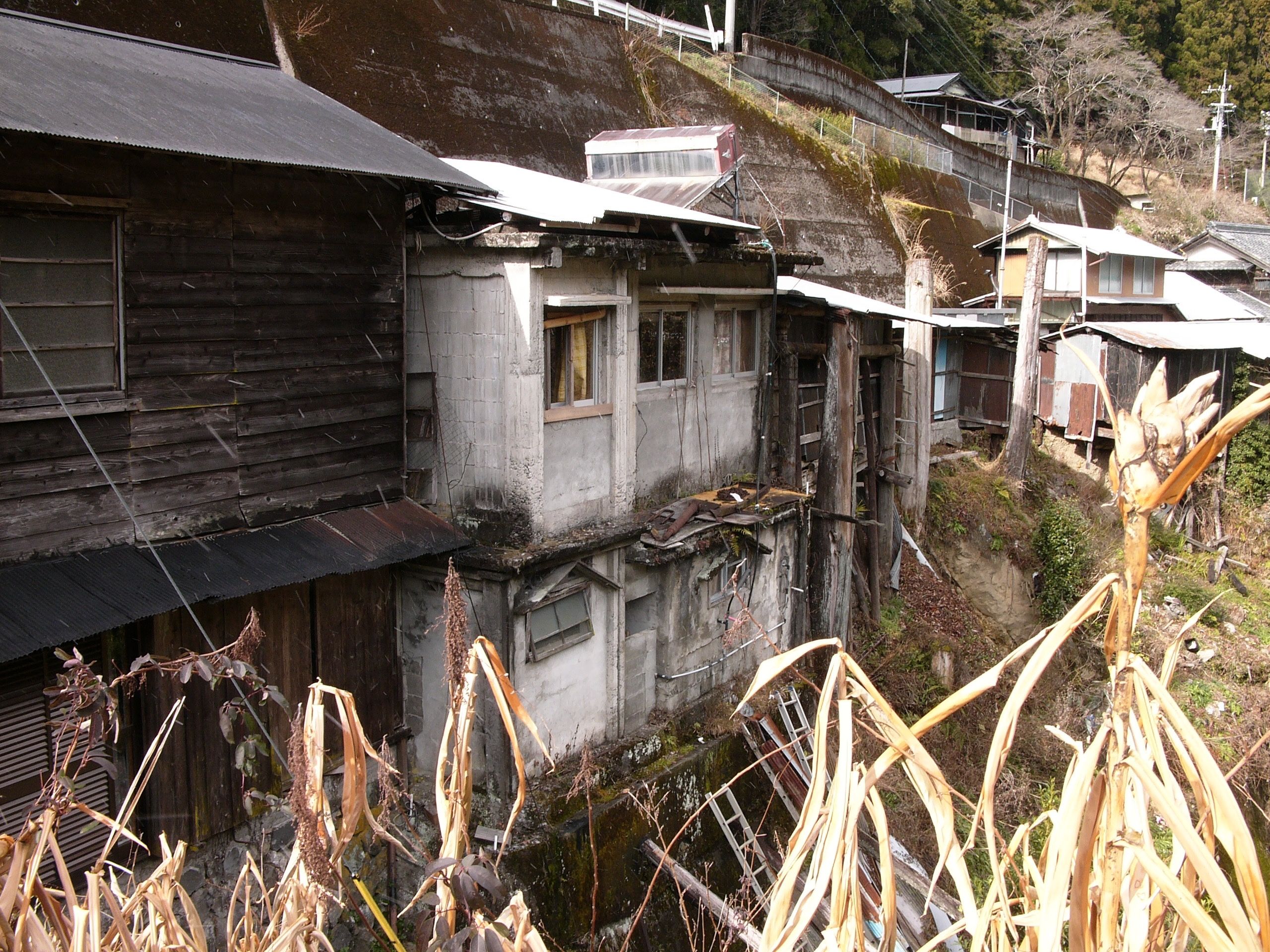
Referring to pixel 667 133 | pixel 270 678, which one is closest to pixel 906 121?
pixel 667 133

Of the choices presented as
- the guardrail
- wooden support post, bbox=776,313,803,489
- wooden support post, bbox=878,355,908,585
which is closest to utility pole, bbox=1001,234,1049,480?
wooden support post, bbox=878,355,908,585

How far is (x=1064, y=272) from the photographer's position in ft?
86.0

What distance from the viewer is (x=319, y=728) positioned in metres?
2.14

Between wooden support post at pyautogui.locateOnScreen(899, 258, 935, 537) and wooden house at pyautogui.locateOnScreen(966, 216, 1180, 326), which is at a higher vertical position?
wooden house at pyautogui.locateOnScreen(966, 216, 1180, 326)

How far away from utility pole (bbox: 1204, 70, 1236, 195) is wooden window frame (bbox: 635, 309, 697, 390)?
42.5 metres

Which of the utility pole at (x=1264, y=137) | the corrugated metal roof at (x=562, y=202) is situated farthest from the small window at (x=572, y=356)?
the utility pole at (x=1264, y=137)

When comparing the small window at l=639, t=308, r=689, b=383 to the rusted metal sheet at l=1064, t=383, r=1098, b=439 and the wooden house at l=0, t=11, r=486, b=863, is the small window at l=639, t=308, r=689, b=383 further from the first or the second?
the rusted metal sheet at l=1064, t=383, r=1098, b=439

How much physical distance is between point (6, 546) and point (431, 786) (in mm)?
4411

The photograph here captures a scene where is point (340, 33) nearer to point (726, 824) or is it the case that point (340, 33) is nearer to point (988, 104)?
point (726, 824)

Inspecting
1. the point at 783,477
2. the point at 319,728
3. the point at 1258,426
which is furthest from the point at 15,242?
the point at 1258,426

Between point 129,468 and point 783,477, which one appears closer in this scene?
point 129,468

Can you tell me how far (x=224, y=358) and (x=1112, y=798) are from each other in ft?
25.8

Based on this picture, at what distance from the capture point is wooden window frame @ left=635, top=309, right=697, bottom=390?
11.5 metres

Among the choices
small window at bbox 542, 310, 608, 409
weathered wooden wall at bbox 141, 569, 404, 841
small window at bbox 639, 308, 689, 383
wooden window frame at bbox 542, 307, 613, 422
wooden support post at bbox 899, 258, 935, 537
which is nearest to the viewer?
weathered wooden wall at bbox 141, 569, 404, 841
